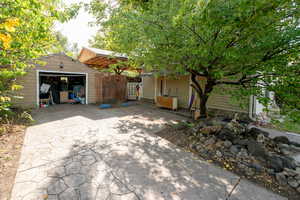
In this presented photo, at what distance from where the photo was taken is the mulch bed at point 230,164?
7.09 ft

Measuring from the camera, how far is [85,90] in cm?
931

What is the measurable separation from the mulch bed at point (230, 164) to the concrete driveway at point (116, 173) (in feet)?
0.61

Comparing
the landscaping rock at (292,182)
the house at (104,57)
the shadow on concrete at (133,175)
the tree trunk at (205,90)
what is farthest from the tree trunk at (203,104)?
the house at (104,57)

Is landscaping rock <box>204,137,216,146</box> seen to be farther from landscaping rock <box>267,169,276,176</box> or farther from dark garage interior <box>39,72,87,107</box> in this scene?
dark garage interior <box>39,72,87,107</box>

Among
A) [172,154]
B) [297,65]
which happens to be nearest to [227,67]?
[297,65]

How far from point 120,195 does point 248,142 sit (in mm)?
3061

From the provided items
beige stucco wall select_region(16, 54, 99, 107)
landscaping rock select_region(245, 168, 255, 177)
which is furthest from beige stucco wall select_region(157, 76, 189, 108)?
landscaping rock select_region(245, 168, 255, 177)

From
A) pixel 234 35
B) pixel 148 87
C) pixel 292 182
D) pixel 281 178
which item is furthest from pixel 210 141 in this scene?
pixel 148 87

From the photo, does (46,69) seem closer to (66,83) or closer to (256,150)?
(66,83)

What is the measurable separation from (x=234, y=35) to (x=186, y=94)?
18.3ft

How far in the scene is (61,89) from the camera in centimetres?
988

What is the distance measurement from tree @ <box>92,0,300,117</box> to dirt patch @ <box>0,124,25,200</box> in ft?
12.1

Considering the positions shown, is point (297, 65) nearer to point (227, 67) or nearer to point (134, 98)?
point (227, 67)

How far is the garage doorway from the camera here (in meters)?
8.38
